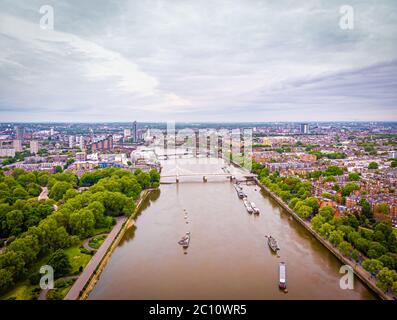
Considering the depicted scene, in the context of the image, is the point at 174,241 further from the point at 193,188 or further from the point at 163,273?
the point at 193,188

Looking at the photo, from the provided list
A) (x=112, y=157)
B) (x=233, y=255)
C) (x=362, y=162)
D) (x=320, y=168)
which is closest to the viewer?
(x=233, y=255)

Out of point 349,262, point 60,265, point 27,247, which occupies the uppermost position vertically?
point 27,247

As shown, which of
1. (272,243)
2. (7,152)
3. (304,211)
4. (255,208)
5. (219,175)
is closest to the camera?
(272,243)

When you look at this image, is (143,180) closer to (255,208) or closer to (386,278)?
(255,208)

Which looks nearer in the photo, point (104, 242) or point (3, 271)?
point (3, 271)

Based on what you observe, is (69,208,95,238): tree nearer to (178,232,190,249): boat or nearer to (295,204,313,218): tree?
(178,232,190,249): boat

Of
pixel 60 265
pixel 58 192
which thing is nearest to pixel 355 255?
pixel 60 265
